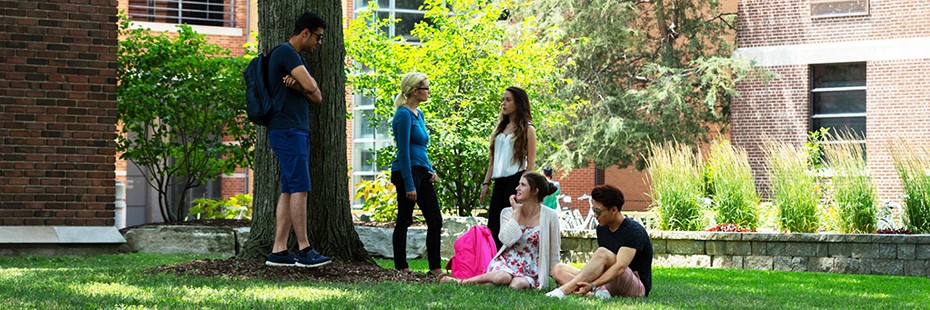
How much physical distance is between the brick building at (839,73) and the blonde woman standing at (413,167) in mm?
17083

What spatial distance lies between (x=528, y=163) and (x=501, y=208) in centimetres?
37

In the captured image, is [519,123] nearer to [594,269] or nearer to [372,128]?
[594,269]

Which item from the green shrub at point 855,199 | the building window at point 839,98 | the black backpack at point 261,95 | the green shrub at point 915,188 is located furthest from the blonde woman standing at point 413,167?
the building window at point 839,98

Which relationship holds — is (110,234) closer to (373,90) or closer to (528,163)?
(528,163)

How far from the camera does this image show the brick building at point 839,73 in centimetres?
2486

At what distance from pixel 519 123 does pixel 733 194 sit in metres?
5.48

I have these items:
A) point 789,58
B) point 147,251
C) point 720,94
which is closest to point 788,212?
point 147,251

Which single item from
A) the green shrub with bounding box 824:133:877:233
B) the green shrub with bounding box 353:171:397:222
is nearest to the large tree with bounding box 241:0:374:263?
the green shrub with bounding box 824:133:877:233

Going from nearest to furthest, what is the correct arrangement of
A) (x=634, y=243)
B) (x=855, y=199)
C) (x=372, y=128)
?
(x=634, y=243) < (x=855, y=199) < (x=372, y=128)

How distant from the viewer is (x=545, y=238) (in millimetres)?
8086

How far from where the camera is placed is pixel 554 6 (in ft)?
97.1

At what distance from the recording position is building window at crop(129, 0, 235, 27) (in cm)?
2792

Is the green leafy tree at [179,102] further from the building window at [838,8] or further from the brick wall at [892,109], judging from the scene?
the building window at [838,8]

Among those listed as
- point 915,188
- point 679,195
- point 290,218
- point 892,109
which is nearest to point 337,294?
point 290,218
